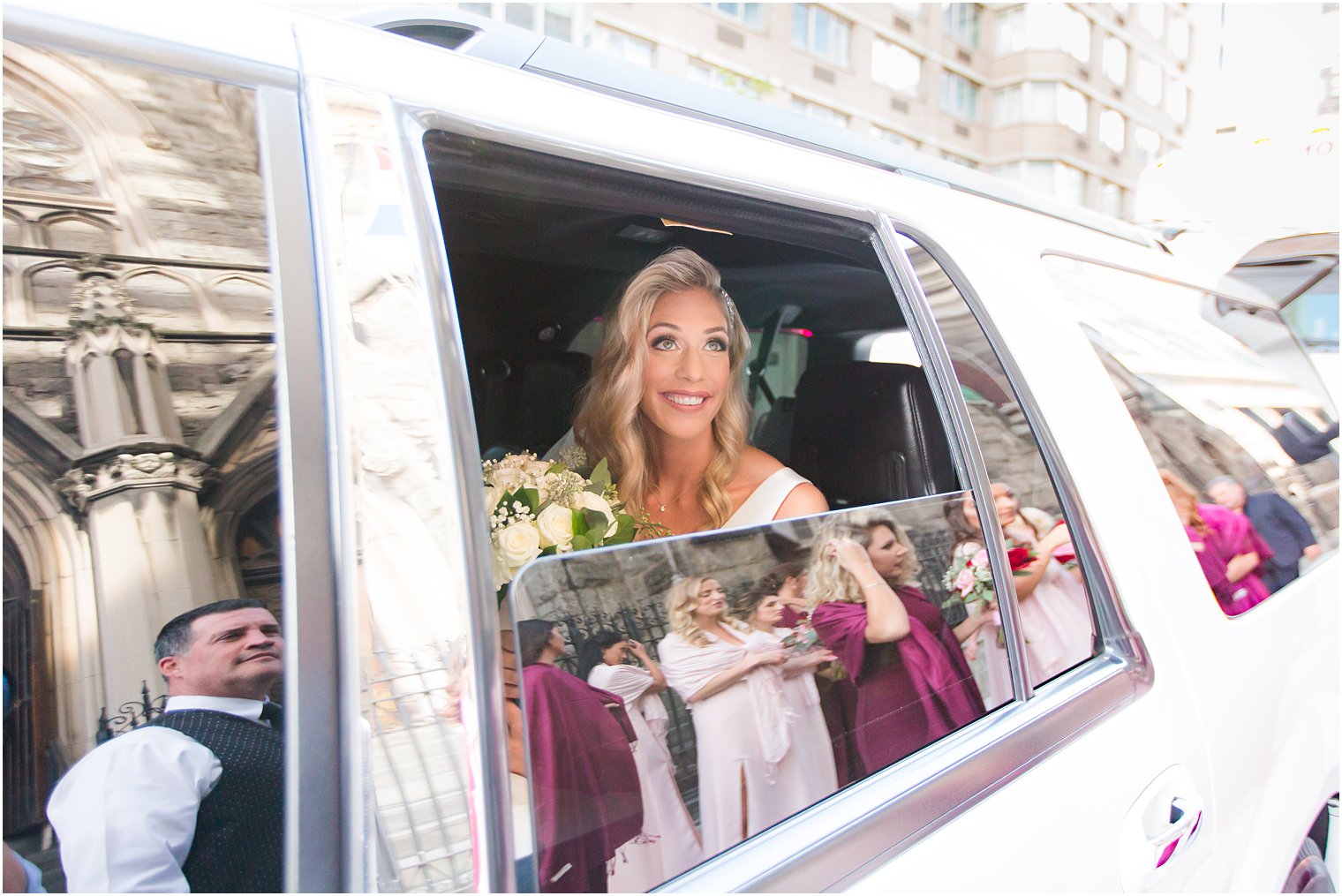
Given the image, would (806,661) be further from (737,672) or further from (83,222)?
(83,222)

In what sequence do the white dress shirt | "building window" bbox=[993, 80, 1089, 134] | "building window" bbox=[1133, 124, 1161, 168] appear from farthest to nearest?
"building window" bbox=[1133, 124, 1161, 168] → "building window" bbox=[993, 80, 1089, 134] → the white dress shirt

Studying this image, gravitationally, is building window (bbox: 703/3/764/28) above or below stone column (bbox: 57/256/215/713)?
above

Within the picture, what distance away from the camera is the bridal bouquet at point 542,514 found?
3.86ft

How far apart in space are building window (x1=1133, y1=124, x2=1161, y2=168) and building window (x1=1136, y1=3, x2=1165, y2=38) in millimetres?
3864

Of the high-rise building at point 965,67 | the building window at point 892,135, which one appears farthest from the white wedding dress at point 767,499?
the building window at point 892,135

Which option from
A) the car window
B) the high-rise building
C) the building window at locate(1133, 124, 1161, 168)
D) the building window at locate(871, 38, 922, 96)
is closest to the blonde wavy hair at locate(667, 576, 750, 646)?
the car window

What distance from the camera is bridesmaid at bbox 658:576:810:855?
0.83 meters

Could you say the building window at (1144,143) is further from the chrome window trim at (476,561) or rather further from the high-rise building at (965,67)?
the chrome window trim at (476,561)

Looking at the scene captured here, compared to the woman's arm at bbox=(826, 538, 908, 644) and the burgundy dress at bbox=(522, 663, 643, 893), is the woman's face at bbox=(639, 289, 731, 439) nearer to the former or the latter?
the woman's arm at bbox=(826, 538, 908, 644)

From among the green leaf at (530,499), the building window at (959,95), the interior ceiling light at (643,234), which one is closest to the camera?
the green leaf at (530,499)

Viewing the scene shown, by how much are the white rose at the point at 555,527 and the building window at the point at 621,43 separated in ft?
61.4

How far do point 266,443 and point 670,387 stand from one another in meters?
1.38

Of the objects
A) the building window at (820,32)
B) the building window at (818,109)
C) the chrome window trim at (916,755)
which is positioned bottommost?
the chrome window trim at (916,755)

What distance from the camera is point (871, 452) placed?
2.02 meters
